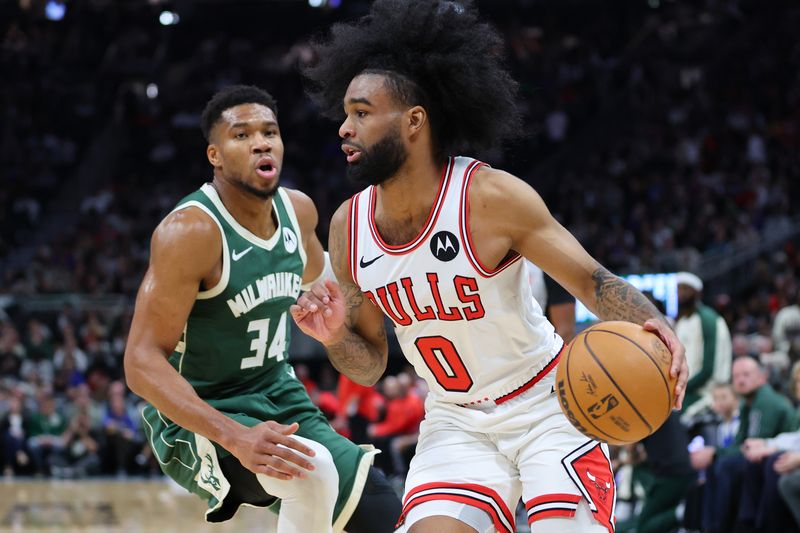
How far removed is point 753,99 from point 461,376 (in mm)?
18156

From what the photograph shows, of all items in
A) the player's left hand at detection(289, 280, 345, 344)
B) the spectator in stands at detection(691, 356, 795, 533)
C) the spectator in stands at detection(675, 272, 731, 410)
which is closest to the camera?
the player's left hand at detection(289, 280, 345, 344)

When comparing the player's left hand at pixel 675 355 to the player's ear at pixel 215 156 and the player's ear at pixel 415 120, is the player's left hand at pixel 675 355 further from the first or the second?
the player's ear at pixel 215 156

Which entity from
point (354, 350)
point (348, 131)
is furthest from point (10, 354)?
point (348, 131)

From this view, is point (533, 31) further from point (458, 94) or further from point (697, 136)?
point (458, 94)

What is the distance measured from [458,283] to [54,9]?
19738 millimetres

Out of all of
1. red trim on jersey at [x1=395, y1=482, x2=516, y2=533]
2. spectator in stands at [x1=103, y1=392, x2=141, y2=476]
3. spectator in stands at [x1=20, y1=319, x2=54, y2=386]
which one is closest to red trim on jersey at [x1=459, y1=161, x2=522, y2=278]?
red trim on jersey at [x1=395, y1=482, x2=516, y2=533]

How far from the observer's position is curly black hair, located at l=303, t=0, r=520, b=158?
13.7 ft

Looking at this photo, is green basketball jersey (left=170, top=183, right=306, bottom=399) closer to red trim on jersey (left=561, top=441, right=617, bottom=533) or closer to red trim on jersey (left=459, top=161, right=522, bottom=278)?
red trim on jersey (left=459, top=161, right=522, bottom=278)

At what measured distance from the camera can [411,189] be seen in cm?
411

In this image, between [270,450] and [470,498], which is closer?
[470,498]

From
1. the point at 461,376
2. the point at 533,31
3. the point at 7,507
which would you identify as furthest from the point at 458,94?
the point at 533,31

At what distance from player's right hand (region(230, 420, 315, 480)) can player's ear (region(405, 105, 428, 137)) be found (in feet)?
3.69

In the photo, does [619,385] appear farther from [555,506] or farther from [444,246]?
[444,246]

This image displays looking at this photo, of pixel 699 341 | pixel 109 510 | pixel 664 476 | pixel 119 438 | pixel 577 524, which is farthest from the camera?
pixel 119 438
